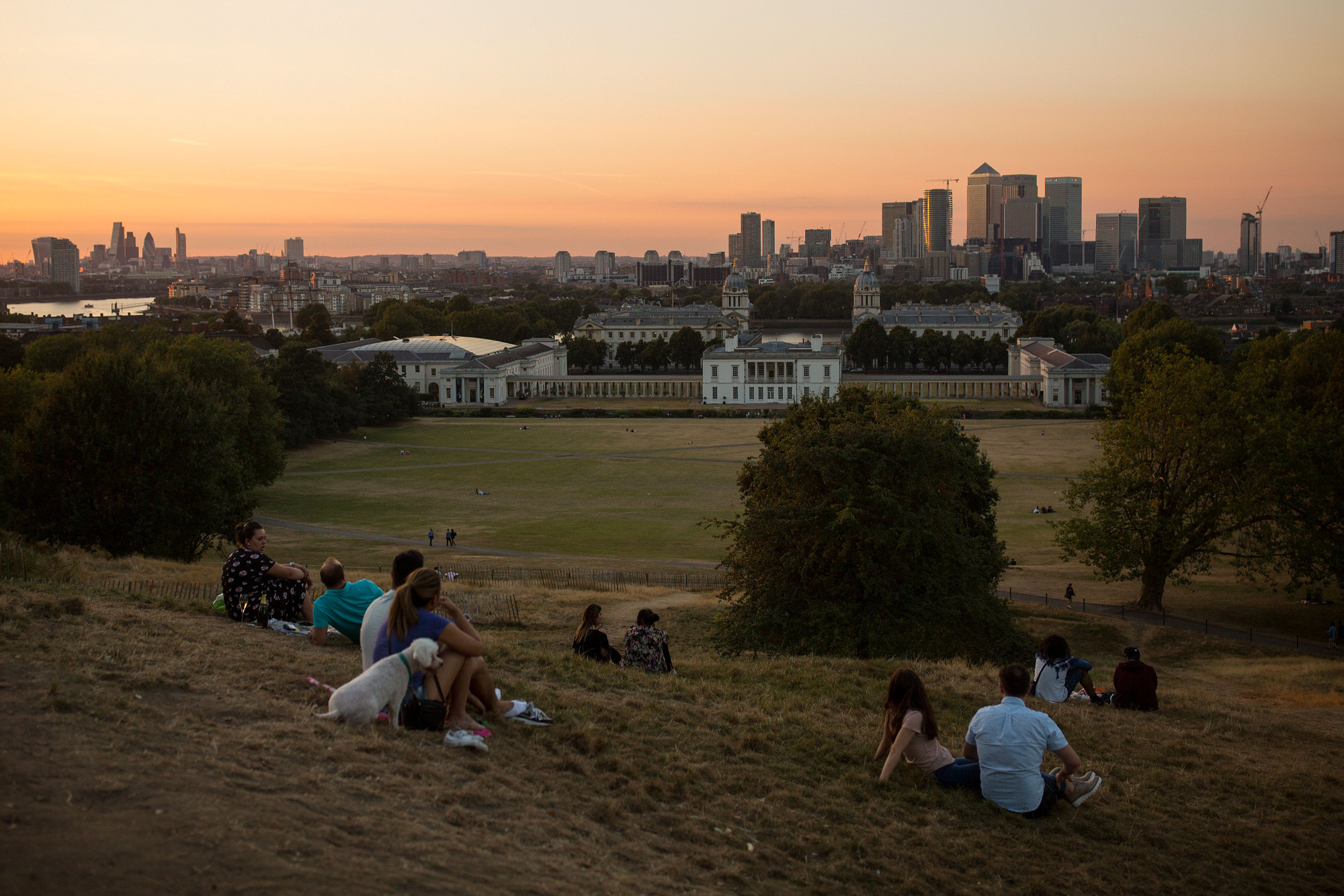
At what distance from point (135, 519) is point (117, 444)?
6.51ft

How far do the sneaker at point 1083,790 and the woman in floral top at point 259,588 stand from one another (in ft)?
27.0

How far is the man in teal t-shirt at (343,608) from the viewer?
1136 centimetres

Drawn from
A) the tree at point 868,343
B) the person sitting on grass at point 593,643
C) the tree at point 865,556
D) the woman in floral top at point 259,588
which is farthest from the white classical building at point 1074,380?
the woman in floral top at point 259,588

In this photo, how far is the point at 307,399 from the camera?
63969 mm

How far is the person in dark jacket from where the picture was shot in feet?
41.2

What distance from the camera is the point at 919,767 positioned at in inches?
362

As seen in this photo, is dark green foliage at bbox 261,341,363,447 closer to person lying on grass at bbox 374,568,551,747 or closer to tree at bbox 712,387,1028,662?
tree at bbox 712,387,1028,662

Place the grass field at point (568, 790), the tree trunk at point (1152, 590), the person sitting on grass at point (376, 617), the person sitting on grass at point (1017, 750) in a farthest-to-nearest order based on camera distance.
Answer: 1. the tree trunk at point (1152, 590)
2. the person sitting on grass at point (376, 617)
3. the person sitting on grass at point (1017, 750)
4. the grass field at point (568, 790)

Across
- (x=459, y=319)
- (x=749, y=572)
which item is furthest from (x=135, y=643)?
(x=459, y=319)

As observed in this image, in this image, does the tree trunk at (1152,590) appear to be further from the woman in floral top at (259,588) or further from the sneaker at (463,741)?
the sneaker at (463,741)

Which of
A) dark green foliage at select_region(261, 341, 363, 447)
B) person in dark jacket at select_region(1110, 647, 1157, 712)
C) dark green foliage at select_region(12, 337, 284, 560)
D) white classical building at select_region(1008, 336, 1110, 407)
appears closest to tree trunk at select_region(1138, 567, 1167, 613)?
person in dark jacket at select_region(1110, 647, 1157, 712)

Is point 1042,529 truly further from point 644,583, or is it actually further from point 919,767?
point 919,767

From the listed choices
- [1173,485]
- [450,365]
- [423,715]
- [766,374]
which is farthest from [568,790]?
[450,365]

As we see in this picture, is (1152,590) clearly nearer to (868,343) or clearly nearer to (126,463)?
(126,463)
